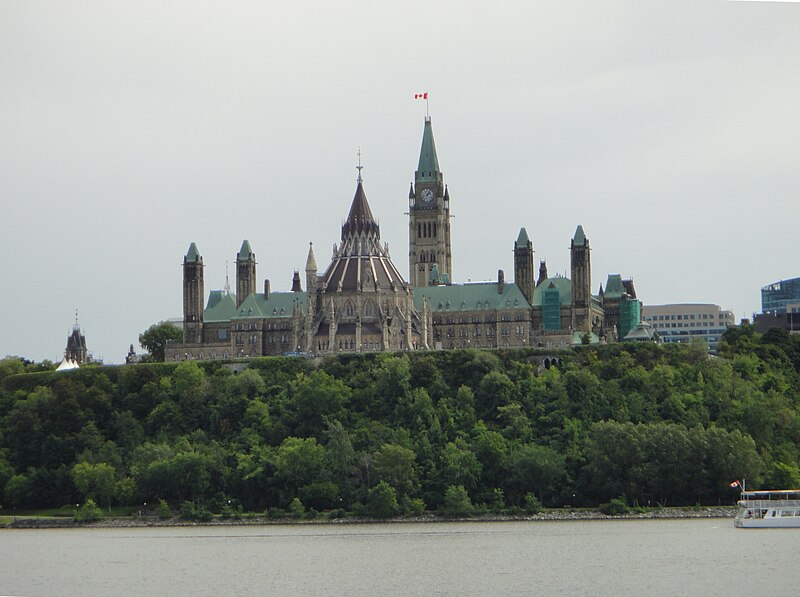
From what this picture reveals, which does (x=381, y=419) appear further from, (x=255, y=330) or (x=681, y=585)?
(x=681, y=585)

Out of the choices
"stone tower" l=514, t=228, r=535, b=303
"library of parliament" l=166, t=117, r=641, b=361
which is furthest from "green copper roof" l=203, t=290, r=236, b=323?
"stone tower" l=514, t=228, r=535, b=303

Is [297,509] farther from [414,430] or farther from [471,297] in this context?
[471,297]

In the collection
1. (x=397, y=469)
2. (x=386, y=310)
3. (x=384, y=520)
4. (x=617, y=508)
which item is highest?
(x=386, y=310)

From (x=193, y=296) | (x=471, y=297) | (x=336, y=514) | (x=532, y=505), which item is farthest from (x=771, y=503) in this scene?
(x=193, y=296)

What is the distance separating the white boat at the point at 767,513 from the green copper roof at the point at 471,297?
6145 cm

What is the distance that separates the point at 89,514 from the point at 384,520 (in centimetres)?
2339

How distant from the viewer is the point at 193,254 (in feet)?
640

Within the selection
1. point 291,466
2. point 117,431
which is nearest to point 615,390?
point 291,466

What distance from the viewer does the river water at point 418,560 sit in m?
93.2

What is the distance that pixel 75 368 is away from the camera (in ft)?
583

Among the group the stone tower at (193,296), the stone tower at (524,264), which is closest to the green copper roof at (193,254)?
the stone tower at (193,296)

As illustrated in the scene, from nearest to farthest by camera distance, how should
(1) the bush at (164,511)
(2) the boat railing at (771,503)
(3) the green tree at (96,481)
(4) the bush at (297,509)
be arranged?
(2) the boat railing at (771,503), (4) the bush at (297,509), (1) the bush at (164,511), (3) the green tree at (96,481)

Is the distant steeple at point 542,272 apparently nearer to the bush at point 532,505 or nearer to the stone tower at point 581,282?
the stone tower at point 581,282

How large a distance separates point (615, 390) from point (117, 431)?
141ft
